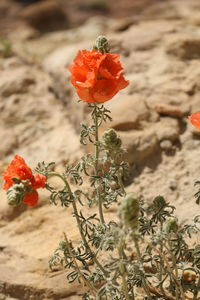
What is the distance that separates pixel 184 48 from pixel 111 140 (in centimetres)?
212

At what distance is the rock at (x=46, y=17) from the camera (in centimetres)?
704

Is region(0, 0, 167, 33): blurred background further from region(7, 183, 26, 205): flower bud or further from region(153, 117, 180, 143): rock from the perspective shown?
region(7, 183, 26, 205): flower bud

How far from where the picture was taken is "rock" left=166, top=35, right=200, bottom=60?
11.9ft

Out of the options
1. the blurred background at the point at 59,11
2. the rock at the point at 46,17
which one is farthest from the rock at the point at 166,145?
the rock at the point at 46,17

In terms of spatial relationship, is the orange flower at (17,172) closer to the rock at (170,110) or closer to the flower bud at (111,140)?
the flower bud at (111,140)

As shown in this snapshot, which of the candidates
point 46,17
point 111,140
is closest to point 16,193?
point 111,140

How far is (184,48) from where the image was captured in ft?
12.0

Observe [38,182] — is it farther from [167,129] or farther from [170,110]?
[170,110]

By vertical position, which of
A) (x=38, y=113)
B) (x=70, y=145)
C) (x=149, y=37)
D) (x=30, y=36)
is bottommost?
(x=70, y=145)

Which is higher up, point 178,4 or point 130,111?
point 178,4

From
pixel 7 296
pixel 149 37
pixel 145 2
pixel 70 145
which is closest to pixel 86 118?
pixel 70 145

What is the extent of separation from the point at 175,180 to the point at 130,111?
59 centimetres

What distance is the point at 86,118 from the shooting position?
316cm

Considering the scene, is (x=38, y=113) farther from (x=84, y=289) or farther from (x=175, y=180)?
(x=84, y=289)
